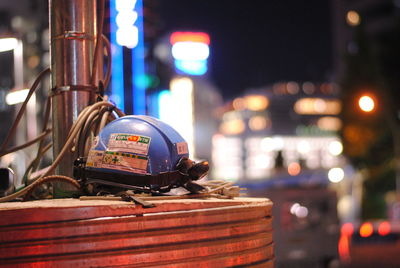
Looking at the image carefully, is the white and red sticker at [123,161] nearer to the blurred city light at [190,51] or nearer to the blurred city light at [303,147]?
the blurred city light at [190,51]

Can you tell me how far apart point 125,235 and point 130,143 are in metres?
0.66

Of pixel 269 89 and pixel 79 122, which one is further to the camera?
pixel 269 89

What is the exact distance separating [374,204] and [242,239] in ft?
117

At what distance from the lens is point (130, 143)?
2725 millimetres

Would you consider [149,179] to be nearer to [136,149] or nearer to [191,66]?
[136,149]

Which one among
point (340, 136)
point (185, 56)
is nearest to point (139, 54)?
point (340, 136)

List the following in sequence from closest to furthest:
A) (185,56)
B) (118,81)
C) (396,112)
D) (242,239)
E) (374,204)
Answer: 1. (242,239)
2. (118,81)
3. (396,112)
4. (374,204)
5. (185,56)

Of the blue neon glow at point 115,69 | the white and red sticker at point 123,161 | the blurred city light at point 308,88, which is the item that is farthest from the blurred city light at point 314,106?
the white and red sticker at point 123,161

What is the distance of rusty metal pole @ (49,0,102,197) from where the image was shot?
3266 millimetres

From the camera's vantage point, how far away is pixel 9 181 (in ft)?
10.3

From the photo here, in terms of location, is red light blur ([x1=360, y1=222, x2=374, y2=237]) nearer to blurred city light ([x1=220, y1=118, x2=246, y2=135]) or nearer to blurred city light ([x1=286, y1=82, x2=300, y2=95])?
blurred city light ([x1=220, y1=118, x2=246, y2=135])

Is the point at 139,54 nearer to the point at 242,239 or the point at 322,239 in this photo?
the point at 322,239

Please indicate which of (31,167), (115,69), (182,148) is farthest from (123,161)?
(115,69)

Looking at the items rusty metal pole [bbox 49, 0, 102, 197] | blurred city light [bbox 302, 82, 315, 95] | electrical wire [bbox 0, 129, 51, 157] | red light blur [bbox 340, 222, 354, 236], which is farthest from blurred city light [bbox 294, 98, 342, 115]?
rusty metal pole [bbox 49, 0, 102, 197]
